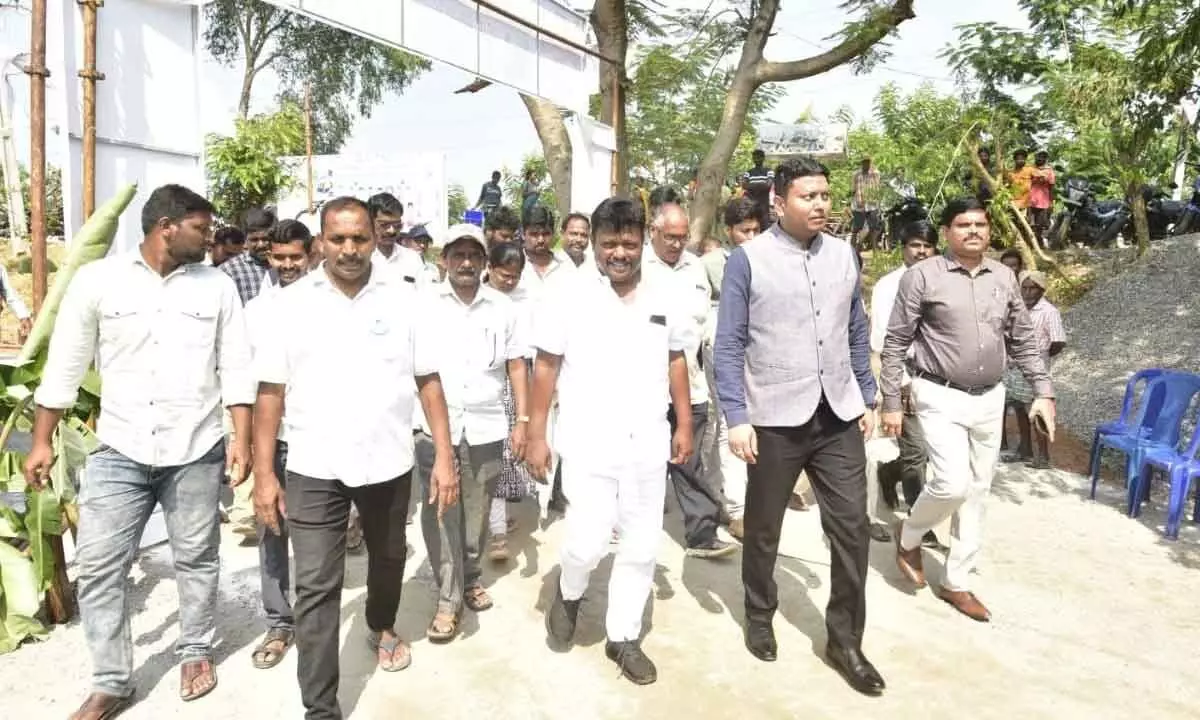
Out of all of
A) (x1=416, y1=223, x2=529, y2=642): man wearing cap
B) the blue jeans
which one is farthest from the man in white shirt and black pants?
(x1=416, y1=223, x2=529, y2=642): man wearing cap

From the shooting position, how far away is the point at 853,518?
3406 mm

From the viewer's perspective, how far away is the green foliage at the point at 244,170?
18203 mm

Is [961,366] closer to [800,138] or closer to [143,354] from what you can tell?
[143,354]

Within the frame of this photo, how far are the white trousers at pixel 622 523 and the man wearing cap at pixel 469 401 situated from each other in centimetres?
53

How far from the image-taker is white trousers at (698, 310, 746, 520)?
502 centimetres

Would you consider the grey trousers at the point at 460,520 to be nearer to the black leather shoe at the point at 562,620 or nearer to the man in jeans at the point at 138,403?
the black leather shoe at the point at 562,620

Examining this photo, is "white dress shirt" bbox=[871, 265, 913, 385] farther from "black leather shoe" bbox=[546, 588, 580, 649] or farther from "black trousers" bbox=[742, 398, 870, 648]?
"black leather shoe" bbox=[546, 588, 580, 649]

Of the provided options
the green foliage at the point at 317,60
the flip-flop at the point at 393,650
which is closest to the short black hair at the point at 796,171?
the flip-flop at the point at 393,650

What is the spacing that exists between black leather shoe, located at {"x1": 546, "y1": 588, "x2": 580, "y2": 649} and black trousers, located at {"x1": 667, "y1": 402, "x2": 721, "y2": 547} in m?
1.15

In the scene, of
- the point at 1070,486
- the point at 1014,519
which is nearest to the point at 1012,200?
the point at 1070,486

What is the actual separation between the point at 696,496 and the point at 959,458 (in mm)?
1365

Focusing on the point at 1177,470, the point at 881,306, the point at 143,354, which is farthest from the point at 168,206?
the point at 1177,470

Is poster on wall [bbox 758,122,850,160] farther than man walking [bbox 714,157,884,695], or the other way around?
poster on wall [bbox 758,122,850,160]

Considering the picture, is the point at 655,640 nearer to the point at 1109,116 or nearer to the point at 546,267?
the point at 546,267
